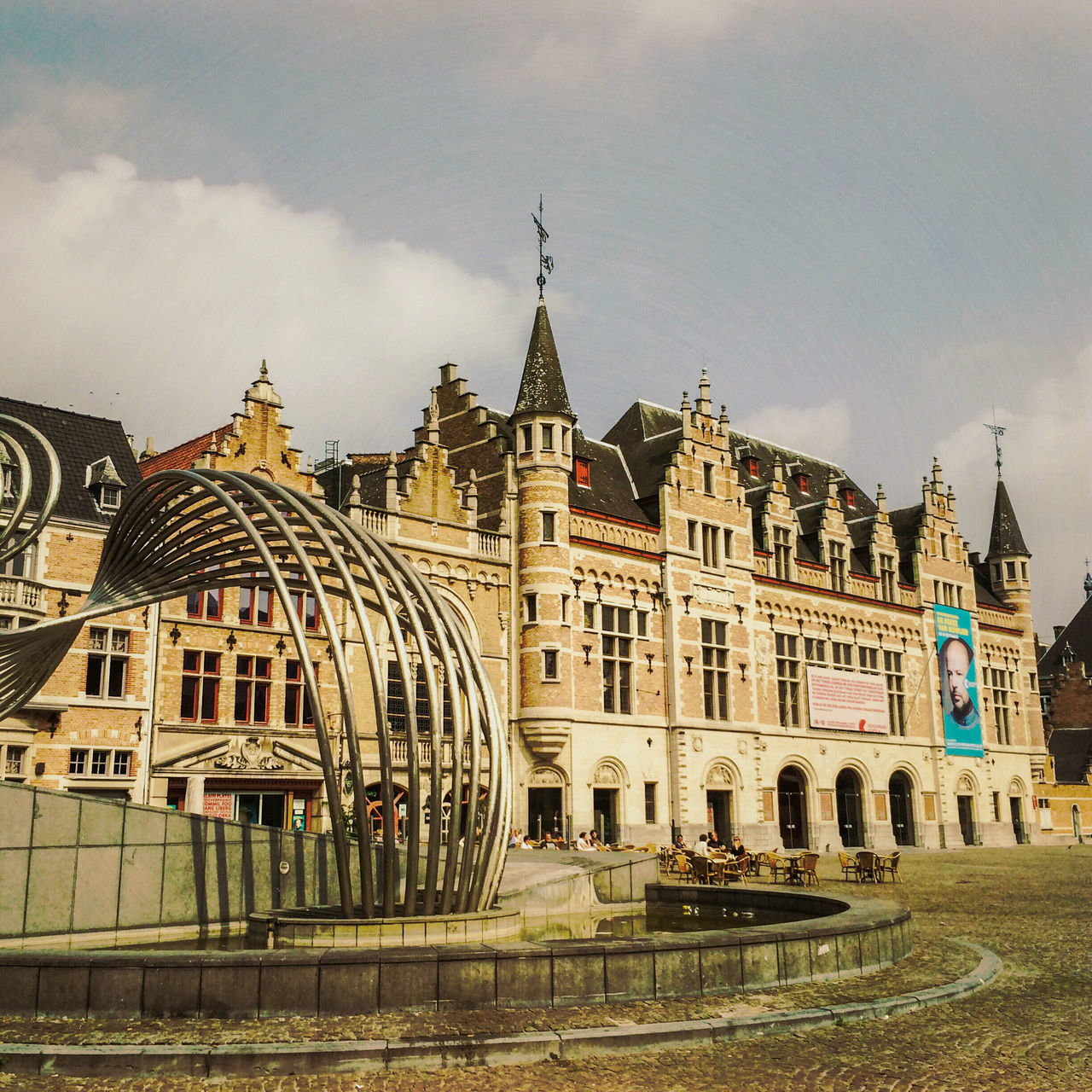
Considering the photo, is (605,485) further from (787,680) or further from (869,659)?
(869,659)

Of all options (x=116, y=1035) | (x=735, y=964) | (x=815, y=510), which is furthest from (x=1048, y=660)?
(x=116, y=1035)

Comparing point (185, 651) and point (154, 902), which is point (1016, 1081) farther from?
point (185, 651)

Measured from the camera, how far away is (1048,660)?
242 feet

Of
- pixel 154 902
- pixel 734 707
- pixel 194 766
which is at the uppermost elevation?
pixel 734 707

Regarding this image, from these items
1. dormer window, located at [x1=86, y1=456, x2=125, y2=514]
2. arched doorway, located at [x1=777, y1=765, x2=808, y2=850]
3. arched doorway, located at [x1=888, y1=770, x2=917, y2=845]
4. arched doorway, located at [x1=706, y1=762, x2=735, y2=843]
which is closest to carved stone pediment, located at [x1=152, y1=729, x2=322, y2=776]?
dormer window, located at [x1=86, y1=456, x2=125, y2=514]

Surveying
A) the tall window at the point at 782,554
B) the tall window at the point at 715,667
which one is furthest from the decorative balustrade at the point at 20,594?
the tall window at the point at 782,554

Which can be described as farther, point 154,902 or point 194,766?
point 194,766

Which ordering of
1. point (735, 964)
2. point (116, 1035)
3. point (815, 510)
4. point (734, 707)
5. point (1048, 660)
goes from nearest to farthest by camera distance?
point (116, 1035) → point (735, 964) → point (734, 707) → point (815, 510) → point (1048, 660)

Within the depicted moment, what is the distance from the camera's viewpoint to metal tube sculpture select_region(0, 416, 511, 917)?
13102 millimetres

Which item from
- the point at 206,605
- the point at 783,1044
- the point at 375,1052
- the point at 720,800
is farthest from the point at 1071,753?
the point at 375,1052

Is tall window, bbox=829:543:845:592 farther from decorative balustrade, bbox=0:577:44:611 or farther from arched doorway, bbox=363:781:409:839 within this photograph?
decorative balustrade, bbox=0:577:44:611

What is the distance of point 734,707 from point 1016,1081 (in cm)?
3361

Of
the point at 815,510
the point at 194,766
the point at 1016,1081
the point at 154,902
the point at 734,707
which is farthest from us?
the point at 815,510

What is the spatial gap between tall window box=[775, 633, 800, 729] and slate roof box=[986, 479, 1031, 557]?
18600 mm
